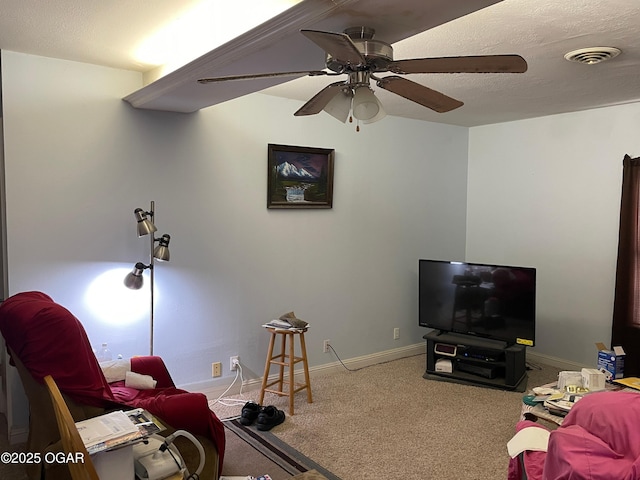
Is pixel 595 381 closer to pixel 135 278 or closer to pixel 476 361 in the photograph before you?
pixel 476 361

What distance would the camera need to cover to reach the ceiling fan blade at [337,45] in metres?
1.42

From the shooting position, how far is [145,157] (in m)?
3.51

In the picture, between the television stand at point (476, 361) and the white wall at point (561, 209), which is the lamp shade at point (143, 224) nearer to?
the television stand at point (476, 361)

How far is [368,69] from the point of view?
183 centimetres

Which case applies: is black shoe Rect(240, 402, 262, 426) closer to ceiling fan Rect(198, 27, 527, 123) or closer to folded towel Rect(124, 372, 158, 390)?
folded towel Rect(124, 372, 158, 390)

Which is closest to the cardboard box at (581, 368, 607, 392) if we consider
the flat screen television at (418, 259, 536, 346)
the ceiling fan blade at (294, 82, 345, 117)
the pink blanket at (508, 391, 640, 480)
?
the flat screen television at (418, 259, 536, 346)

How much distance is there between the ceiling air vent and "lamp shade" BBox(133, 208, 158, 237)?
8.71 ft

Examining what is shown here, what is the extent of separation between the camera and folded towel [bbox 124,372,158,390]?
2949 millimetres

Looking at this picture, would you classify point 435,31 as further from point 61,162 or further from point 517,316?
point 517,316

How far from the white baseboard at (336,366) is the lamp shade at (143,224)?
4.28ft

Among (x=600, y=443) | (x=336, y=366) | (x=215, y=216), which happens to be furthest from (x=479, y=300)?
(x=600, y=443)

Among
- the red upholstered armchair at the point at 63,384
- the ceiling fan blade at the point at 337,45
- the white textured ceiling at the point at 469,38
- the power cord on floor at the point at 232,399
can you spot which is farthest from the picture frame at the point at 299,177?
the ceiling fan blade at the point at 337,45

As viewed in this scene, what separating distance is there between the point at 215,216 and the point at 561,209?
3.16 m

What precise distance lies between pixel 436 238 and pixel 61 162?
3551 millimetres
